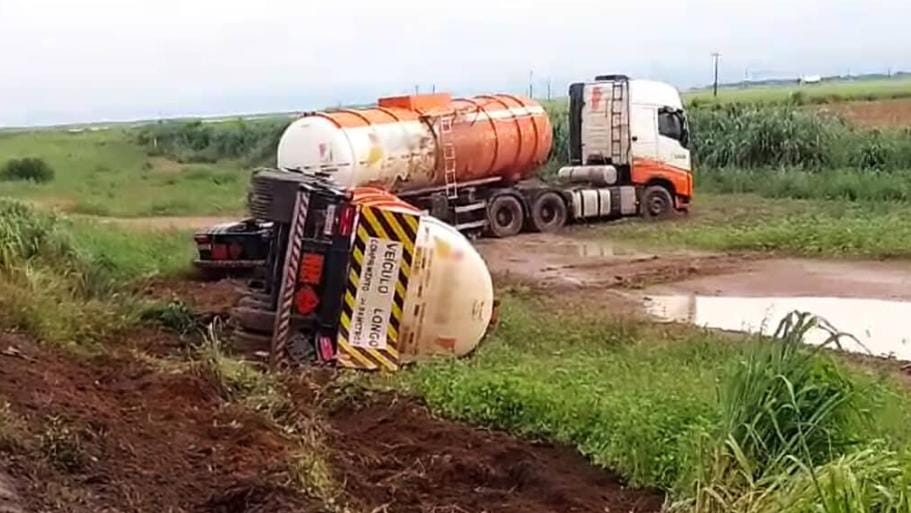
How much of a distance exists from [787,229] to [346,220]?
12870 mm

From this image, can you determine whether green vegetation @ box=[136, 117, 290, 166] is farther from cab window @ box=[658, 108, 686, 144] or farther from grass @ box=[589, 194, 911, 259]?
grass @ box=[589, 194, 911, 259]

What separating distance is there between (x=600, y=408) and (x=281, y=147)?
1436 cm

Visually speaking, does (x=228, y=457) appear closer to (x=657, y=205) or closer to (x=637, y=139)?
(x=637, y=139)

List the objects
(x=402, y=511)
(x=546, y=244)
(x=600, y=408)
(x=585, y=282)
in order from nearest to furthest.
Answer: (x=402, y=511)
(x=600, y=408)
(x=585, y=282)
(x=546, y=244)

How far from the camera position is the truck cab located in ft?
89.6

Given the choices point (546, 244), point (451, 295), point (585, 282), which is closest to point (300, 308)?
point (451, 295)

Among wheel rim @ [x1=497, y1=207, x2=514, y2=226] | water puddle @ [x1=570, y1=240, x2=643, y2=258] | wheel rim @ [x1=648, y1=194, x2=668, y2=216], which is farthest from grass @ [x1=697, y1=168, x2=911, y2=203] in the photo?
wheel rim @ [x1=497, y1=207, x2=514, y2=226]

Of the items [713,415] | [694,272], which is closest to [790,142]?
[694,272]

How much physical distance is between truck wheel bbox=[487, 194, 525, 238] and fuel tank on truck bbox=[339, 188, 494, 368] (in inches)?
493

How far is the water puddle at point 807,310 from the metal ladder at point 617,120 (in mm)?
10179

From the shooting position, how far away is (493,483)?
8.05m

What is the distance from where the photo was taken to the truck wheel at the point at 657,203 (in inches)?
1082

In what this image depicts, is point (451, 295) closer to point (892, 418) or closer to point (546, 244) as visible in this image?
point (892, 418)

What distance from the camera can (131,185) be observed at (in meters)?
40.8
